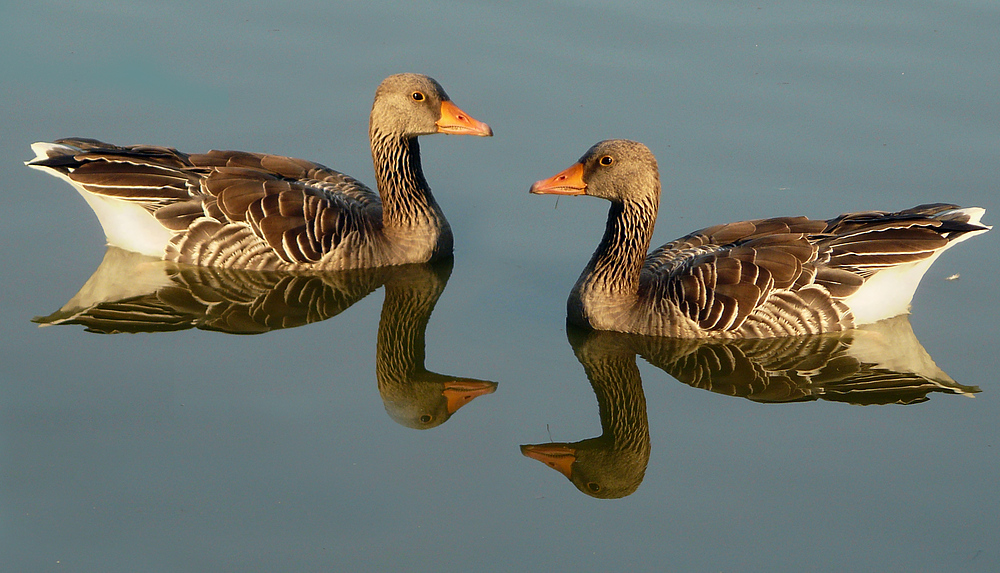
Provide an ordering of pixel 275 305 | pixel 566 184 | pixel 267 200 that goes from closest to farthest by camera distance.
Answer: pixel 566 184, pixel 275 305, pixel 267 200

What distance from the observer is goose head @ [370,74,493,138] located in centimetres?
1083

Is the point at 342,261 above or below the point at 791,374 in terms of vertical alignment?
above

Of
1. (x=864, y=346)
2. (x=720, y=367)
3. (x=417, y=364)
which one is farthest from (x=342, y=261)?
(x=864, y=346)

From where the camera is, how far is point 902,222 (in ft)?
32.2

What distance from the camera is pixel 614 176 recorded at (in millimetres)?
9523

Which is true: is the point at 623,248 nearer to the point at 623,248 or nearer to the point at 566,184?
the point at 623,248

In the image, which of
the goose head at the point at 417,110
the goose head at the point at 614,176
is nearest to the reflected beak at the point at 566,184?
the goose head at the point at 614,176

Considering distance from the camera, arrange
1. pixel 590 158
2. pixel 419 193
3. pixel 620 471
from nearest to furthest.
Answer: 1. pixel 620 471
2. pixel 590 158
3. pixel 419 193

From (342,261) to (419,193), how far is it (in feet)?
3.25

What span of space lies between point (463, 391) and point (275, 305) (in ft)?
7.61

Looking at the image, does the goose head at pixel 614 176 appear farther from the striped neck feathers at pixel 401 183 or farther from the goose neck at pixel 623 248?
the striped neck feathers at pixel 401 183

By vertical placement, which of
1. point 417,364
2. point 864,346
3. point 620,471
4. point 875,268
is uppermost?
point 875,268

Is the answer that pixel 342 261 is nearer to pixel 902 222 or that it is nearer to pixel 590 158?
pixel 590 158

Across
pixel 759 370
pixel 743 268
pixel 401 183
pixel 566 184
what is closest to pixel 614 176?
pixel 566 184
